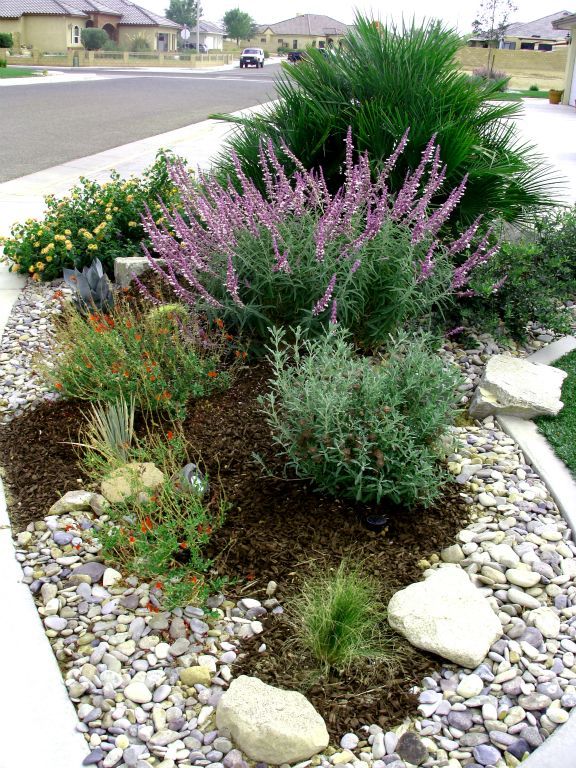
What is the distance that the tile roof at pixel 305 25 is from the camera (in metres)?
125

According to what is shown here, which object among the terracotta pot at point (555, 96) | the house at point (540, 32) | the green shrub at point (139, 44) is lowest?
the terracotta pot at point (555, 96)

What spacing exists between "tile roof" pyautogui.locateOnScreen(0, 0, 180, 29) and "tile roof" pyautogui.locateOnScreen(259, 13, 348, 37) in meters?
34.5

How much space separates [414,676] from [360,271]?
2.51 m

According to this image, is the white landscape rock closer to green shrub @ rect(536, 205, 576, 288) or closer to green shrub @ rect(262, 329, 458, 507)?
green shrub @ rect(262, 329, 458, 507)

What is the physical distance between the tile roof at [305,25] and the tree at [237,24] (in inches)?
161

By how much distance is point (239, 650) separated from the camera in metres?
3.03

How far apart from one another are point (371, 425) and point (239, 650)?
1118 millimetres

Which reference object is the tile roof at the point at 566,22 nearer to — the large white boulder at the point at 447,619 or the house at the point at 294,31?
the large white boulder at the point at 447,619

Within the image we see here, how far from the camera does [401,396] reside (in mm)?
3701

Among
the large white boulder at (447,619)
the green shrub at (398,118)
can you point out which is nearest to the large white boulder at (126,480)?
the large white boulder at (447,619)

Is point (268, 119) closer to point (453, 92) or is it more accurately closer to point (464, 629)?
point (453, 92)

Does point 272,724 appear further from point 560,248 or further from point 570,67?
point 570,67

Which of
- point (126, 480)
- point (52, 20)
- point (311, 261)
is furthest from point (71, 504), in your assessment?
point (52, 20)

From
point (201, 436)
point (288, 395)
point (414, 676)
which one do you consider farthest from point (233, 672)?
point (201, 436)
